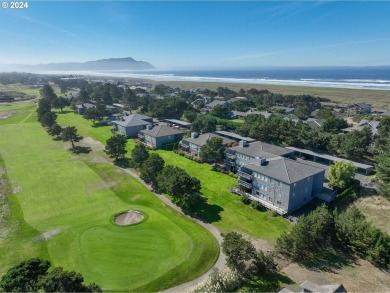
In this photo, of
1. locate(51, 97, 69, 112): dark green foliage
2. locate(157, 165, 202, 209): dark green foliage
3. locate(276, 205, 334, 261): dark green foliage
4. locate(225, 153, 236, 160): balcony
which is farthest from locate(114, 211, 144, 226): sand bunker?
locate(51, 97, 69, 112): dark green foliage

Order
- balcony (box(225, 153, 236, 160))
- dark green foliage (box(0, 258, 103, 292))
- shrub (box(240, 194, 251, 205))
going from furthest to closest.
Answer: balcony (box(225, 153, 236, 160)) < shrub (box(240, 194, 251, 205)) < dark green foliage (box(0, 258, 103, 292))

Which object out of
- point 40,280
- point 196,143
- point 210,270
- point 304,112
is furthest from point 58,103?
point 210,270

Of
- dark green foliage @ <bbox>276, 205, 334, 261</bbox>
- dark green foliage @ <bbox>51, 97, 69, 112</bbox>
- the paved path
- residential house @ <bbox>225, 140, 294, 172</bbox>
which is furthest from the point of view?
dark green foliage @ <bbox>51, 97, 69, 112</bbox>

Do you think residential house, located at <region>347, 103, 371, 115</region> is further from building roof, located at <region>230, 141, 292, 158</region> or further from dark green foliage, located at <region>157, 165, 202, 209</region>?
dark green foliage, located at <region>157, 165, 202, 209</region>

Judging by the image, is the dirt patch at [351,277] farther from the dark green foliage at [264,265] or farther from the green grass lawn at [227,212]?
the green grass lawn at [227,212]

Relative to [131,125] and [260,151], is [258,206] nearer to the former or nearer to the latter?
[260,151]

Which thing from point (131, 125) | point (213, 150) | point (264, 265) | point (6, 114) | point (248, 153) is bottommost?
point (264, 265)

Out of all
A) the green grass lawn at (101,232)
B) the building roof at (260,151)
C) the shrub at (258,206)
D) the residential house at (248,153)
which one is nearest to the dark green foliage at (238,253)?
the green grass lawn at (101,232)
